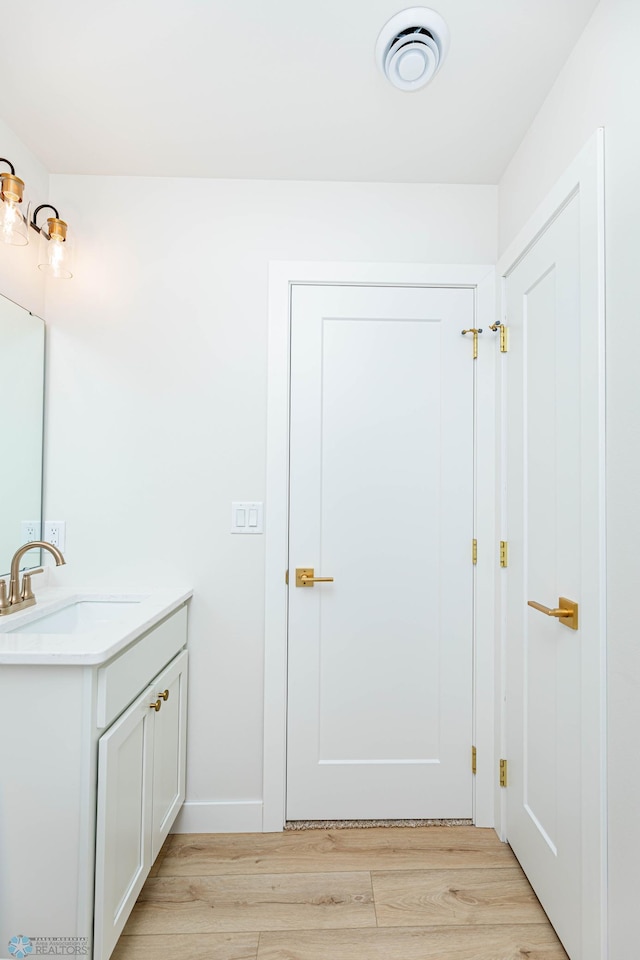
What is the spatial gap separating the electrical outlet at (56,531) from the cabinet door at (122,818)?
0.76 meters

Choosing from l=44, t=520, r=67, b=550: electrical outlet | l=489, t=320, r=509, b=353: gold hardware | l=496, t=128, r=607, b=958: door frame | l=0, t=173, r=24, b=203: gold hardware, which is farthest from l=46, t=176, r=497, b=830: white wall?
l=496, t=128, r=607, b=958: door frame

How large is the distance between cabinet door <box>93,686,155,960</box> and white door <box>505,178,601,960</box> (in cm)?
117

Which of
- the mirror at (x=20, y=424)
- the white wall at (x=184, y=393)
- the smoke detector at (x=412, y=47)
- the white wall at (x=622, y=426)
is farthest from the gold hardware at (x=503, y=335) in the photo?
the mirror at (x=20, y=424)

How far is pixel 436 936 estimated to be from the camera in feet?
5.08

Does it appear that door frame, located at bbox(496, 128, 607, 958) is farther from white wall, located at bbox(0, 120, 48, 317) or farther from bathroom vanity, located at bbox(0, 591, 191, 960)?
white wall, located at bbox(0, 120, 48, 317)

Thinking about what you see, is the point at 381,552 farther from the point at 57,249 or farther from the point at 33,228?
the point at 33,228

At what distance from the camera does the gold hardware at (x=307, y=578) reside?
2068 millimetres

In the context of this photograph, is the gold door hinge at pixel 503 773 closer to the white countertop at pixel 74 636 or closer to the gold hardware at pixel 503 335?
the white countertop at pixel 74 636

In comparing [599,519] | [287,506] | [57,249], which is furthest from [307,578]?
[57,249]

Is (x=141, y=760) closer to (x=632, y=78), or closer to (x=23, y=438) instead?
(x=23, y=438)

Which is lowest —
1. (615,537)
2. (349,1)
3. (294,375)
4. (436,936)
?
(436,936)

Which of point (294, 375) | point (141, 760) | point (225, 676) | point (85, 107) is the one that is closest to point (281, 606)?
point (225, 676)

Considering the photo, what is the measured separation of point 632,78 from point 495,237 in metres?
0.94

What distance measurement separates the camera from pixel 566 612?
4.79ft
